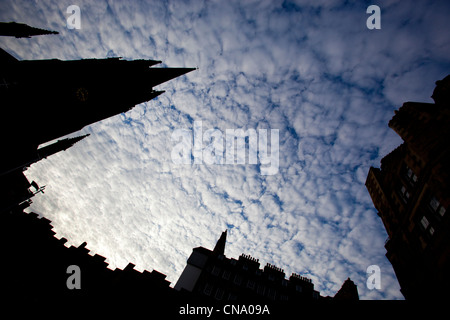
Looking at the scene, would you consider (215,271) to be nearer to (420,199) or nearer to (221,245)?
(221,245)

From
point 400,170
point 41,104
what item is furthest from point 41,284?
point 400,170

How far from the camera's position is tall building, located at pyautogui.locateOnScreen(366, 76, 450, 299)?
14.4m

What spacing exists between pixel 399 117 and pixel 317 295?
3579cm

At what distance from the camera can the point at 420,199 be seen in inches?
690

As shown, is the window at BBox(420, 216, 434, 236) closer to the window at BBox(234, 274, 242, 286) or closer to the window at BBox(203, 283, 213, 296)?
the window at BBox(234, 274, 242, 286)

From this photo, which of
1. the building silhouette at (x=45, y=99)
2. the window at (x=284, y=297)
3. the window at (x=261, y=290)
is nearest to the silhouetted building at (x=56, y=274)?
the building silhouette at (x=45, y=99)

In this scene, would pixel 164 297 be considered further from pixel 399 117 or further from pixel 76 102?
pixel 399 117

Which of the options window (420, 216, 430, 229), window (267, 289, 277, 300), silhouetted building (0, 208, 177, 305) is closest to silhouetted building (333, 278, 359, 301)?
window (267, 289, 277, 300)

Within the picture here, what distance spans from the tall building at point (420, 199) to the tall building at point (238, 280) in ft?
76.3

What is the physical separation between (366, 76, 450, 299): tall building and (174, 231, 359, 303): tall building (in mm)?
23266

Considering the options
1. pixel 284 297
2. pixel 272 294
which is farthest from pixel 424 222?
pixel 272 294

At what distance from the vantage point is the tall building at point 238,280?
36.9 m

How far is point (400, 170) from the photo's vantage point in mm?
21297
